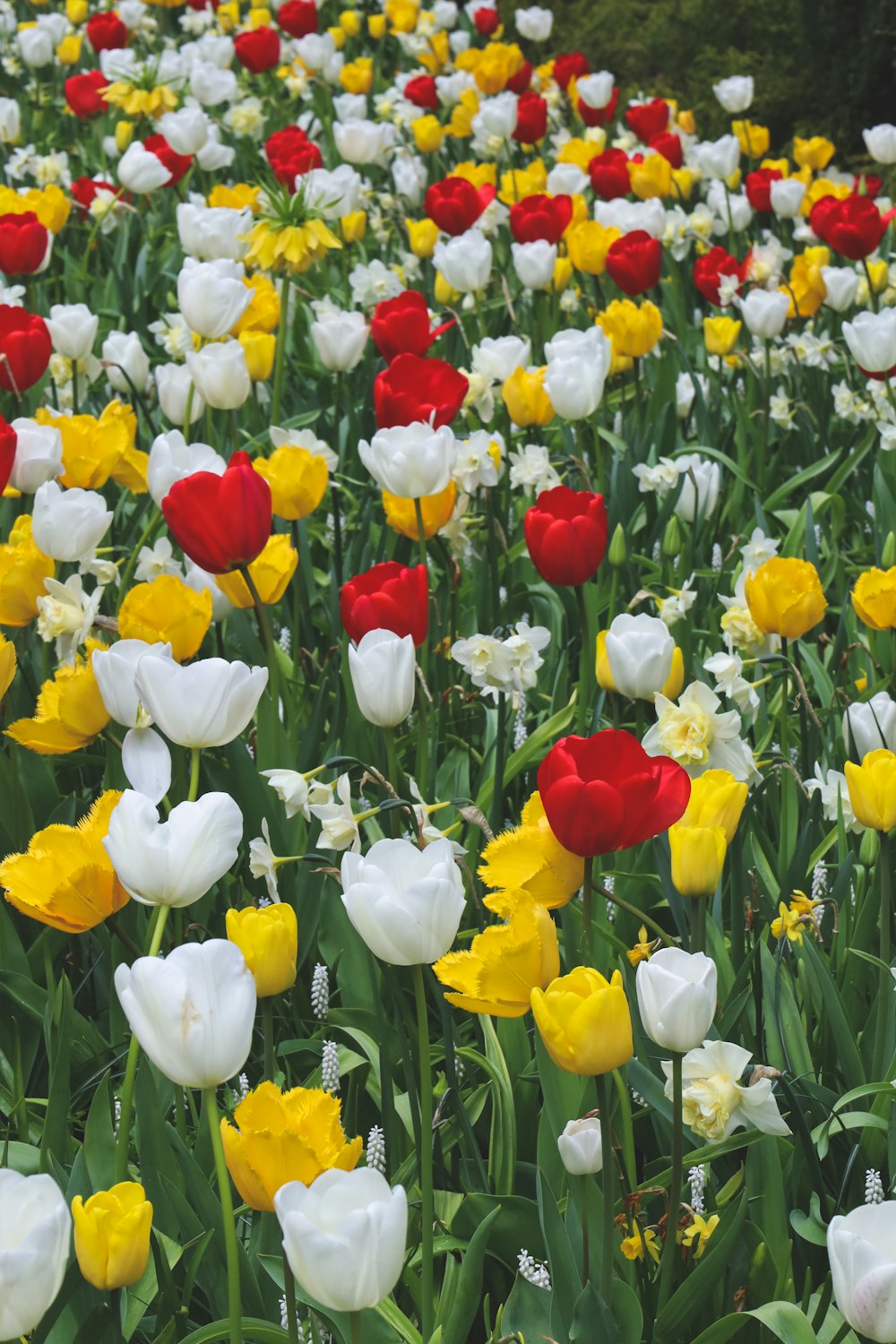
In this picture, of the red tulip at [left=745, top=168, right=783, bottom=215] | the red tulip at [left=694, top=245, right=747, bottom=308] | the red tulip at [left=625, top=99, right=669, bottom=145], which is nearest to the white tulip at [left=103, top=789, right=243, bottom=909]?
the red tulip at [left=694, top=245, right=747, bottom=308]

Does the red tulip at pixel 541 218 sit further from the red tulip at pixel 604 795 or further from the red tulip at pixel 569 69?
the red tulip at pixel 569 69

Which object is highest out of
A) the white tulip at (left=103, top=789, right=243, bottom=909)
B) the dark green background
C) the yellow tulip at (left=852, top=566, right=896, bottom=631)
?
the white tulip at (left=103, top=789, right=243, bottom=909)

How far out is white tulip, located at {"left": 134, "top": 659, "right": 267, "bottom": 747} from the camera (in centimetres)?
156

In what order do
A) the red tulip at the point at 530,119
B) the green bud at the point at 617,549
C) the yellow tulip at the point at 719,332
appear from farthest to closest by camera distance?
the red tulip at the point at 530,119
the yellow tulip at the point at 719,332
the green bud at the point at 617,549

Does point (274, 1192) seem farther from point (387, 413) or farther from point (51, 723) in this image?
point (387, 413)

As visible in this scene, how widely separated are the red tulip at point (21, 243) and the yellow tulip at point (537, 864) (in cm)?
244

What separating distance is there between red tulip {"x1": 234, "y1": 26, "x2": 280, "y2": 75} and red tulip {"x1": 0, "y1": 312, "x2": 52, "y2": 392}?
3.59 m

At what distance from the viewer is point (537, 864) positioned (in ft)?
4.62

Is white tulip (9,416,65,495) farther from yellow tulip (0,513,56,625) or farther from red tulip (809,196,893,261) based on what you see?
red tulip (809,196,893,261)

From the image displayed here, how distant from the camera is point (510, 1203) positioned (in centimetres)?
145

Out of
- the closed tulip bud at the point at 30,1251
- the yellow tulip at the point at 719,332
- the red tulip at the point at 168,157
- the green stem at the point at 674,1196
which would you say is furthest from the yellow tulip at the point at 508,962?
the red tulip at the point at 168,157

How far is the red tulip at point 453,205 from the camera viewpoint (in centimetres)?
380

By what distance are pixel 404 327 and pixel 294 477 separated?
0.57 metres

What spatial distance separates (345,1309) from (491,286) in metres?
4.27
